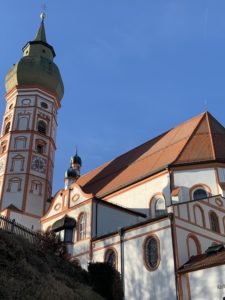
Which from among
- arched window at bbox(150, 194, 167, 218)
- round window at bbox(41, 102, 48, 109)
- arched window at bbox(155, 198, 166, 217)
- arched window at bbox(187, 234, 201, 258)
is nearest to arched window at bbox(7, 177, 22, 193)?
round window at bbox(41, 102, 48, 109)

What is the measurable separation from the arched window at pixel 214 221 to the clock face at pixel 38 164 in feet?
58.4

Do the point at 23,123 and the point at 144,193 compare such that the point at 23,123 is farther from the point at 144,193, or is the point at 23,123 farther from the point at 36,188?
the point at 144,193

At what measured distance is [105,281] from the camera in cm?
1642

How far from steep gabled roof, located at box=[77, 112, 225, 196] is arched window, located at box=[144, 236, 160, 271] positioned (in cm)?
698

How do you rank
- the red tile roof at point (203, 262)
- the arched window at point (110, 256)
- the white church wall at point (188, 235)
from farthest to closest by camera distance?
the arched window at point (110, 256), the white church wall at point (188, 235), the red tile roof at point (203, 262)

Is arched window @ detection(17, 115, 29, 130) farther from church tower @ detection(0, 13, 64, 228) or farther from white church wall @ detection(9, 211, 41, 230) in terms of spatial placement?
white church wall @ detection(9, 211, 41, 230)

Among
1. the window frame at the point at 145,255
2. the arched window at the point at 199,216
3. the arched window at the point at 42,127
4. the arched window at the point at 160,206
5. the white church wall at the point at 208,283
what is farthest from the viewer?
the arched window at the point at 42,127

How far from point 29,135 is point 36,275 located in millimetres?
25730

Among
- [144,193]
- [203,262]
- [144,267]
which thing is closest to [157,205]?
[144,193]

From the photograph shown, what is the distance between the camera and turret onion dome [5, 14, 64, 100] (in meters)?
41.2

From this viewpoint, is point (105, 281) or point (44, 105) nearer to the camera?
point (105, 281)

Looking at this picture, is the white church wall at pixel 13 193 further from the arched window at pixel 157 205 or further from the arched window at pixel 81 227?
the arched window at pixel 157 205

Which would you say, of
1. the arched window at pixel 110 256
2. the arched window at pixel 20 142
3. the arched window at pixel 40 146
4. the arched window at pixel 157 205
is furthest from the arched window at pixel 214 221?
Answer: the arched window at pixel 20 142

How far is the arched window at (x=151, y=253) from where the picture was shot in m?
21.4
